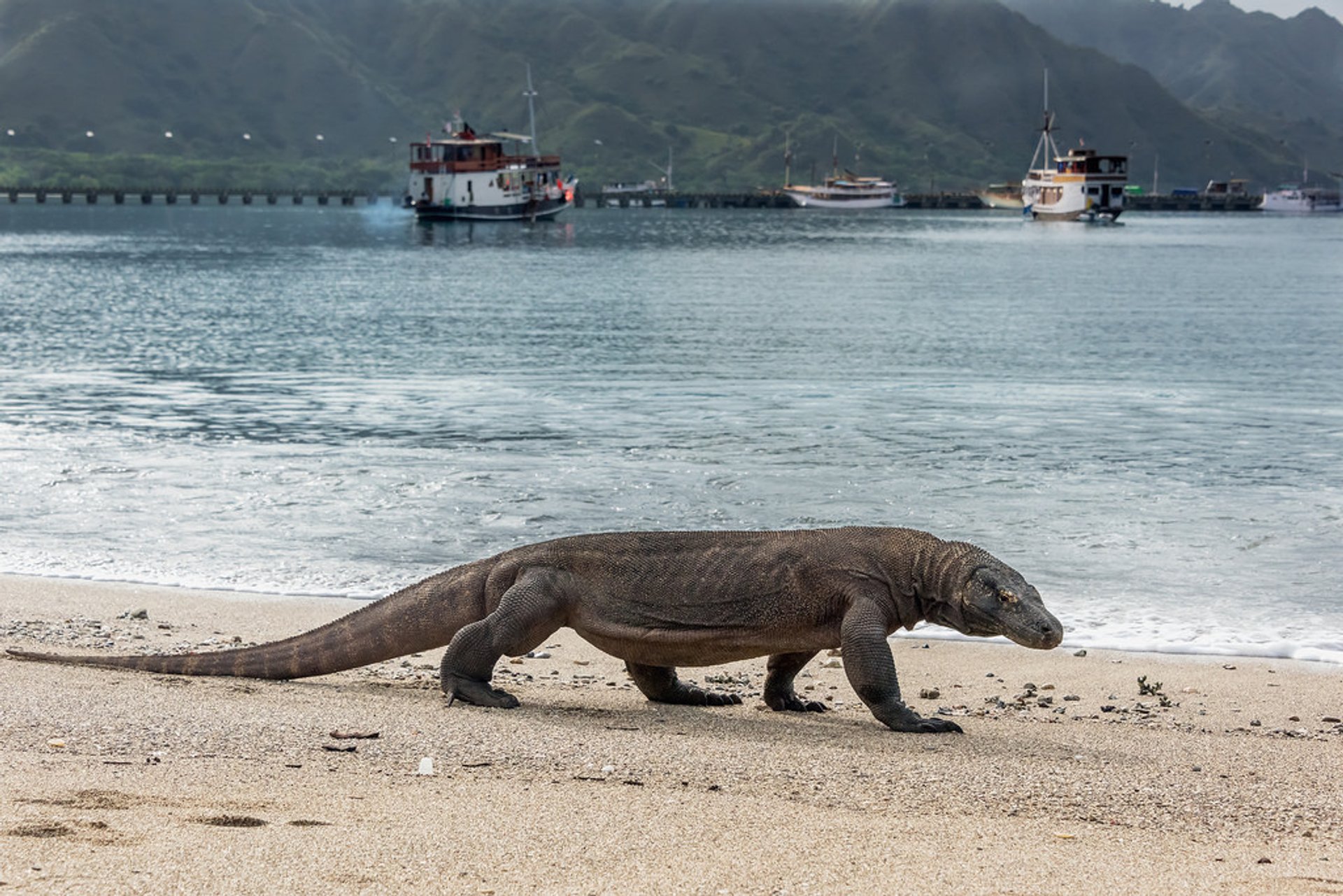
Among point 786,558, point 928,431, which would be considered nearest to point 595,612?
point 786,558

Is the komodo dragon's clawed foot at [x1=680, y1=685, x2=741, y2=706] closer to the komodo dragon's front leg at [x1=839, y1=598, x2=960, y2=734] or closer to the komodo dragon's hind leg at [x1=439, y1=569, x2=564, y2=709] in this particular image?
the komodo dragon's hind leg at [x1=439, y1=569, x2=564, y2=709]

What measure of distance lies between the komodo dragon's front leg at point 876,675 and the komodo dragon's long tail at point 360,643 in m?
1.97

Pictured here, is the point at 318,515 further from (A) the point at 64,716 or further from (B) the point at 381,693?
(A) the point at 64,716

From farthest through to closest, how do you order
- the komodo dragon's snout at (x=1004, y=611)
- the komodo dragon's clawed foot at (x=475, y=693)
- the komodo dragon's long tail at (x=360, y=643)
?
the komodo dragon's long tail at (x=360, y=643), the komodo dragon's clawed foot at (x=475, y=693), the komodo dragon's snout at (x=1004, y=611)

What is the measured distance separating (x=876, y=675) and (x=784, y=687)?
2.58 feet

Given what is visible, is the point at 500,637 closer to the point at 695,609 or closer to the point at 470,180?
the point at 695,609

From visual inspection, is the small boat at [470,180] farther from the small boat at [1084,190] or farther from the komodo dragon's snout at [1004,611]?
the komodo dragon's snout at [1004,611]

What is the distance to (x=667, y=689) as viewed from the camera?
8070 mm

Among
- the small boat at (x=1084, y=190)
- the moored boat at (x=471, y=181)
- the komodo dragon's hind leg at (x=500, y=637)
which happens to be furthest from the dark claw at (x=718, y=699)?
the small boat at (x=1084, y=190)

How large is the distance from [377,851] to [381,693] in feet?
→ 10.0

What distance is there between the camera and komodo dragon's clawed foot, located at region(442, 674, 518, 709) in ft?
25.0

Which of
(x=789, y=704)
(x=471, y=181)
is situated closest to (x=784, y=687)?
(x=789, y=704)

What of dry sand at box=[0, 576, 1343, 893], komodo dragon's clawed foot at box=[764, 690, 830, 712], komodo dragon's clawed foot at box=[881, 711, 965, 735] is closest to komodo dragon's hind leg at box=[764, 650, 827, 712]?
komodo dragon's clawed foot at box=[764, 690, 830, 712]

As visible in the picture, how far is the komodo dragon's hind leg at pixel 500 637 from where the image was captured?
7.68m
